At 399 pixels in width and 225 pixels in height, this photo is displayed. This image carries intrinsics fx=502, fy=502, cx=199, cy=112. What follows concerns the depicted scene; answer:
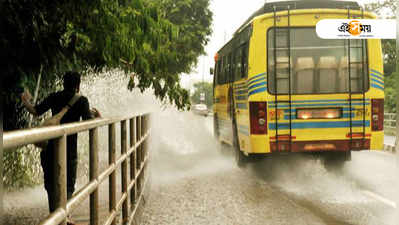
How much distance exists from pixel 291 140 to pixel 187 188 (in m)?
2.14

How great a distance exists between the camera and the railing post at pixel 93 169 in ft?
10.6

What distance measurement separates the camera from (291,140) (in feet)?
30.4

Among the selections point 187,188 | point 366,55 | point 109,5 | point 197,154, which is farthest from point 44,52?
point 197,154

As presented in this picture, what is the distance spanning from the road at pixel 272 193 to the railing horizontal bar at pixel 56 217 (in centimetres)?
388

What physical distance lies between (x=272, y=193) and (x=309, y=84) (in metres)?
2.42

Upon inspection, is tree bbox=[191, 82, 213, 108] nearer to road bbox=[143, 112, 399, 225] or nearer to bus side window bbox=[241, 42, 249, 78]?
road bbox=[143, 112, 399, 225]

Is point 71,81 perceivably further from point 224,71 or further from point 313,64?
point 224,71

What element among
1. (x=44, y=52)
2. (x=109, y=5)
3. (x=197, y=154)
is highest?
(x=109, y=5)

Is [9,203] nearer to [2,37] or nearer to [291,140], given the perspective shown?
[2,37]

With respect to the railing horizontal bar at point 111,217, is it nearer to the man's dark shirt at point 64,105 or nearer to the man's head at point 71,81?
the man's dark shirt at point 64,105

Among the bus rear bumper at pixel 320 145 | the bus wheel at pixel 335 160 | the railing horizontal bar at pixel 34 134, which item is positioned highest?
the railing horizontal bar at pixel 34 134

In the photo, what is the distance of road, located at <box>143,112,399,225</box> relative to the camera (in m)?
6.30

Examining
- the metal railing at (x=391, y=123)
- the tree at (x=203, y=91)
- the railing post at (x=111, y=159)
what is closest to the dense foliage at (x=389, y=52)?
the metal railing at (x=391, y=123)

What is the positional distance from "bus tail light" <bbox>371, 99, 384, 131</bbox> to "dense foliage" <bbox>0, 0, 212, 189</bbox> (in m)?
4.49
